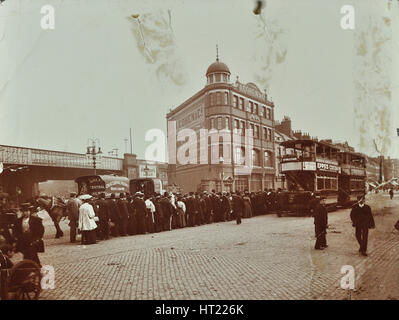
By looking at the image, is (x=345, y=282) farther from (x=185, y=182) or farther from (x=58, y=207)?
(x=185, y=182)

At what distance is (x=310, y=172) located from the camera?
15.5m

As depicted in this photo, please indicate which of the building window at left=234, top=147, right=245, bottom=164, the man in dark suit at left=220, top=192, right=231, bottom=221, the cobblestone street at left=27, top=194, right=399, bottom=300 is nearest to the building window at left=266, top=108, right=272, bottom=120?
the building window at left=234, top=147, right=245, bottom=164

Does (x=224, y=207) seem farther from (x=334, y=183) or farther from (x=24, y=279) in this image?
(x=24, y=279)

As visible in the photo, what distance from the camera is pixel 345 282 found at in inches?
232

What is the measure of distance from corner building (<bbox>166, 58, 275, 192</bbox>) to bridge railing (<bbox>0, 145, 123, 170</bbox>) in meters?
7.58

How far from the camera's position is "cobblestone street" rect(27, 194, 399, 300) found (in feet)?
18.2

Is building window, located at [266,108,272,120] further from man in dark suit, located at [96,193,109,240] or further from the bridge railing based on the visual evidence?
the bridge railing

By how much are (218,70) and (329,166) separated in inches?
320

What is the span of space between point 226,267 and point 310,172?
10.2 metres

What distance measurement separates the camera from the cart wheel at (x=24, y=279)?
202 inches

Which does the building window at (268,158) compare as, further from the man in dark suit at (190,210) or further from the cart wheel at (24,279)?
the cart wheel at (24,279)

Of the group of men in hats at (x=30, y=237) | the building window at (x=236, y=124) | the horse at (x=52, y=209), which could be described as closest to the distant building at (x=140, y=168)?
the building window at (x=236, y=124)

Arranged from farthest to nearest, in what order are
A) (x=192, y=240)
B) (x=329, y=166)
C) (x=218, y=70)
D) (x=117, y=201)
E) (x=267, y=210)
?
(x=267, y=210) < (x=329, y=166) < (x=218, y=70) < (x=117, y=201) < (x=192, y=240)
